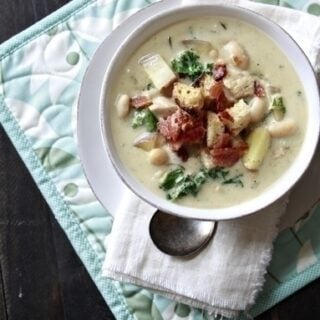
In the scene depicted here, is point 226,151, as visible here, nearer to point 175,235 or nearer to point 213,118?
point 213,118

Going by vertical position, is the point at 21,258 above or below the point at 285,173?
below

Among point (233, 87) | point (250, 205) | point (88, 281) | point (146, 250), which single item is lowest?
point (88, 281)

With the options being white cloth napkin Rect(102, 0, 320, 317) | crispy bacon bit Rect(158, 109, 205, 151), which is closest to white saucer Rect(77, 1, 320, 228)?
white cloth napkin Rect(102, 0, 320, 317)

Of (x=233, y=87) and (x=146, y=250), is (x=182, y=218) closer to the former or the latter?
(x=146, y=250)

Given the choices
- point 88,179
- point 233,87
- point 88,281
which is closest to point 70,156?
point 88,179

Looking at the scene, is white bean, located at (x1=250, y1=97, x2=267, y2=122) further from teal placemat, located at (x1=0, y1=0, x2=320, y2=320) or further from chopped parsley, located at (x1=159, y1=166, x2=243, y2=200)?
teal placemat, located at (x1=0, y1=0, x2=320, y2=320)

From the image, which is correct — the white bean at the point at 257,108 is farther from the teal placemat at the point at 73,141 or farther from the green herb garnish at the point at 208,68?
the teal placemat at the point at 73,141
